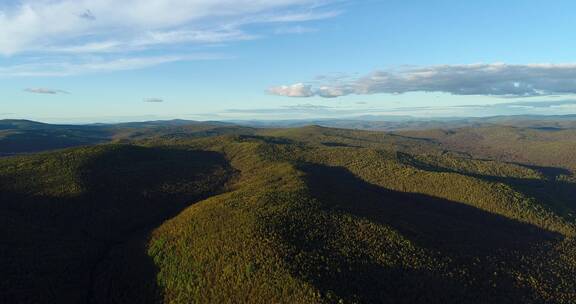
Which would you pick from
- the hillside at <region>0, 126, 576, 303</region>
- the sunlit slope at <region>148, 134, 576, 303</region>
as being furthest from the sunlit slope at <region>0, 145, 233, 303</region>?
the sunlit slope at <region>148, 134, 576, 303</region>

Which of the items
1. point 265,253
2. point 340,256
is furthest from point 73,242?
point 340,256

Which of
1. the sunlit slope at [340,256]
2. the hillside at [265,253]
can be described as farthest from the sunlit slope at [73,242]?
the sunlit slope at [340,256]

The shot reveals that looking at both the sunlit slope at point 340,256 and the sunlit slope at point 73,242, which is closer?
the sunlit slope at point 340,256

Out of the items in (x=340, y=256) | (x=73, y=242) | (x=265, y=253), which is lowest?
(x=73, y=242)

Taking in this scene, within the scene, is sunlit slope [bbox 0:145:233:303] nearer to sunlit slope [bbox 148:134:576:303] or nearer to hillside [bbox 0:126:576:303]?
hillside [bbox 0:126:576:303]

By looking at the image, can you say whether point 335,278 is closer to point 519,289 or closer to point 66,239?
point 519,289

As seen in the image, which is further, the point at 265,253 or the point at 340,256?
the point at 340,256

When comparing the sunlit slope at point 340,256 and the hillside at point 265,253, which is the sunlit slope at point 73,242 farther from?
the sunlit slope at point 340,256

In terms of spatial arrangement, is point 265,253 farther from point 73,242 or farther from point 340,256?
point 73,242

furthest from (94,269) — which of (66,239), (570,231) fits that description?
(570,231)

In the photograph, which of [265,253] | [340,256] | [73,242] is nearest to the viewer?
[265,253]

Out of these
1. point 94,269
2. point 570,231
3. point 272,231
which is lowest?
point 570,231
